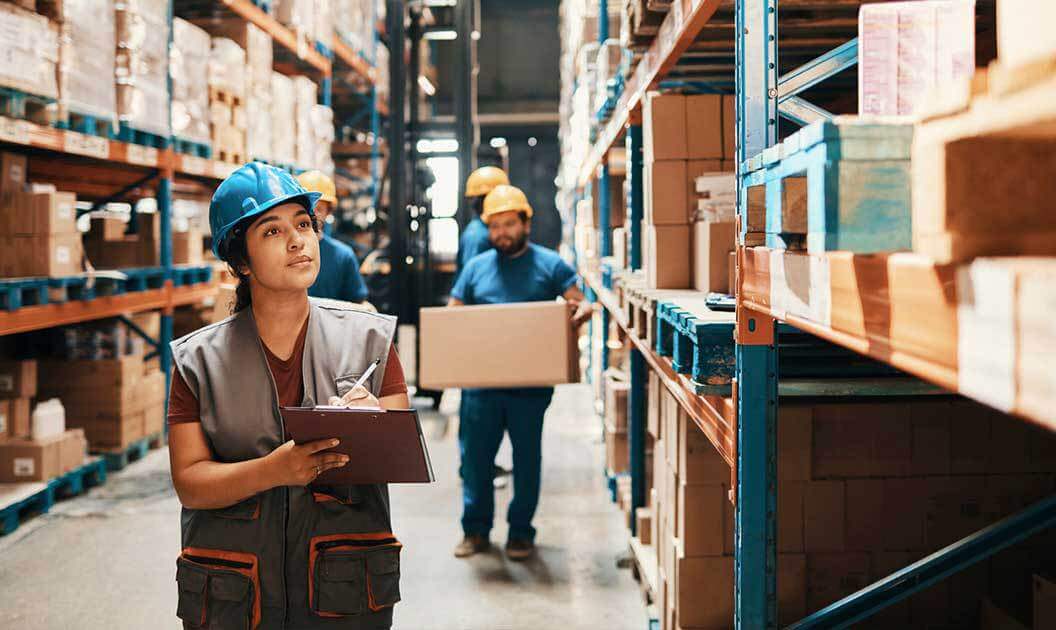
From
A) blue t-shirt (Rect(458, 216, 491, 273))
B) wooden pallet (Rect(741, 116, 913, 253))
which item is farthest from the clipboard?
blue t-shirt (Rect(458, 216, 491, 273))

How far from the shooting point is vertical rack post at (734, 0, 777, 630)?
2.17m

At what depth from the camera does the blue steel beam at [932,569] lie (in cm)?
242

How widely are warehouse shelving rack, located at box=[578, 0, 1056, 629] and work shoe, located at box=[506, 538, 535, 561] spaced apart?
2.15 meters

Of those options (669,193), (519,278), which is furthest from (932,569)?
(519,278)

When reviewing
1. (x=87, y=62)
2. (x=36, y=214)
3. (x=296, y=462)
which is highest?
(x=87, y=62)

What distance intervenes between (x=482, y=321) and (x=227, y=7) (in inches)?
192

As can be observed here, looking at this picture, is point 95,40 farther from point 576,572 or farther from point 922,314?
point 922,314

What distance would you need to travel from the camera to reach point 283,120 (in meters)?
9.16

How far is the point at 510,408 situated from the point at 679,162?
192cm

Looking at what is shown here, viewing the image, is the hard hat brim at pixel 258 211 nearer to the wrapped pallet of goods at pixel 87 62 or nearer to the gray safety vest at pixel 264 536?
the gray safety vest at pixel 264 536

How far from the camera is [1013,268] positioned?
88 cm

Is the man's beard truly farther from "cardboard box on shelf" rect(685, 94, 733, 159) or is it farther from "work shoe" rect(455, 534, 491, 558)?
"cardboard box on shelf" rect(685, 94, 733, 159)

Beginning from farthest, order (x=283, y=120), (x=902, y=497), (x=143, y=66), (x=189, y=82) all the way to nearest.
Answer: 1. (x=283, y=120)
2. (x=189, y=82)
3. (x=143, y=66)
4. (x=902, y=497)

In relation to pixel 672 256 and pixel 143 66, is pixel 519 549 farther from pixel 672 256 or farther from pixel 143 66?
pixel 143 66
